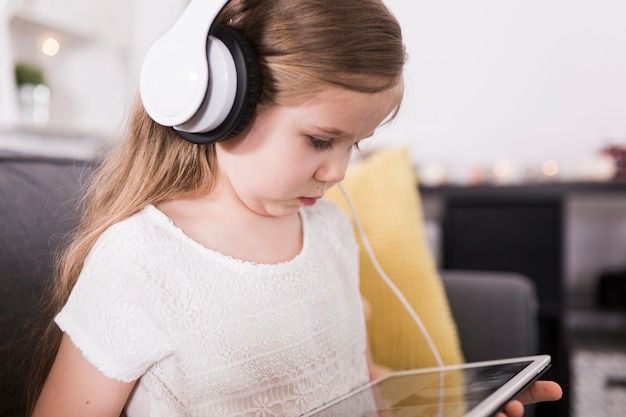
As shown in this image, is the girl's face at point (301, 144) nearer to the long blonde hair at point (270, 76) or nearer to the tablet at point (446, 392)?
the long blonde hair at point (270, 76)

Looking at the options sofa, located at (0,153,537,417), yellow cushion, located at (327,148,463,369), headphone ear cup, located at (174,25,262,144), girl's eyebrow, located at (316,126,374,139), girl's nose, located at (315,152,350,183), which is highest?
headphone ear cup, located at (174,25,262,144)

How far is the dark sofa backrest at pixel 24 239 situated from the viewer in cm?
65

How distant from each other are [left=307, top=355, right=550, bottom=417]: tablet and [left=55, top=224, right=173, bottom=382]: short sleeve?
16 centimetres

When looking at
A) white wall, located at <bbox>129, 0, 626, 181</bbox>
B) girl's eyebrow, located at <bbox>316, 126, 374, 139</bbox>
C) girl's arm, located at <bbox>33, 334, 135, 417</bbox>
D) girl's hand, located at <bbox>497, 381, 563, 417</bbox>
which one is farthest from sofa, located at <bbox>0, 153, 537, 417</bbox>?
white wall, located at <bbox>129, 0, 626, 181</bbox>

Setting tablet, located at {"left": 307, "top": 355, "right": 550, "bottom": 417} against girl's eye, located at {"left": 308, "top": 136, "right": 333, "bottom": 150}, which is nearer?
tablet, located at {"left": 307, "top": 355, "right": 550, "bottom": 417}

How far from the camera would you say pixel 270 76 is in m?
0.60

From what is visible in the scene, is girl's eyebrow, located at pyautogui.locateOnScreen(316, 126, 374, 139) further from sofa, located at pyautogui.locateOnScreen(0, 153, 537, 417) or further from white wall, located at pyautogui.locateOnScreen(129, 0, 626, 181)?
white wall, located at pyautogui.locateOnScreen(129, 0, 626, 181)

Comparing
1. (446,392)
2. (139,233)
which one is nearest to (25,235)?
(139,233)

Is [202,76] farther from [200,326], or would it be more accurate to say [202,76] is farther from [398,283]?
[398,283]

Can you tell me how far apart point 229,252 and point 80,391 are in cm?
20

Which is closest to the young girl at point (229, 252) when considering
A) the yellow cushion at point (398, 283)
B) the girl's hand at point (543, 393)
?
the girl's hand at point (543, 393)

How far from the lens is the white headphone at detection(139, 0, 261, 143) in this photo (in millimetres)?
562

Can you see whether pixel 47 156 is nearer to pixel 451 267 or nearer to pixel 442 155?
pixel 451 267

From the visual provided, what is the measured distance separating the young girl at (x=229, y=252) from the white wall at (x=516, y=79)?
2.10 m
